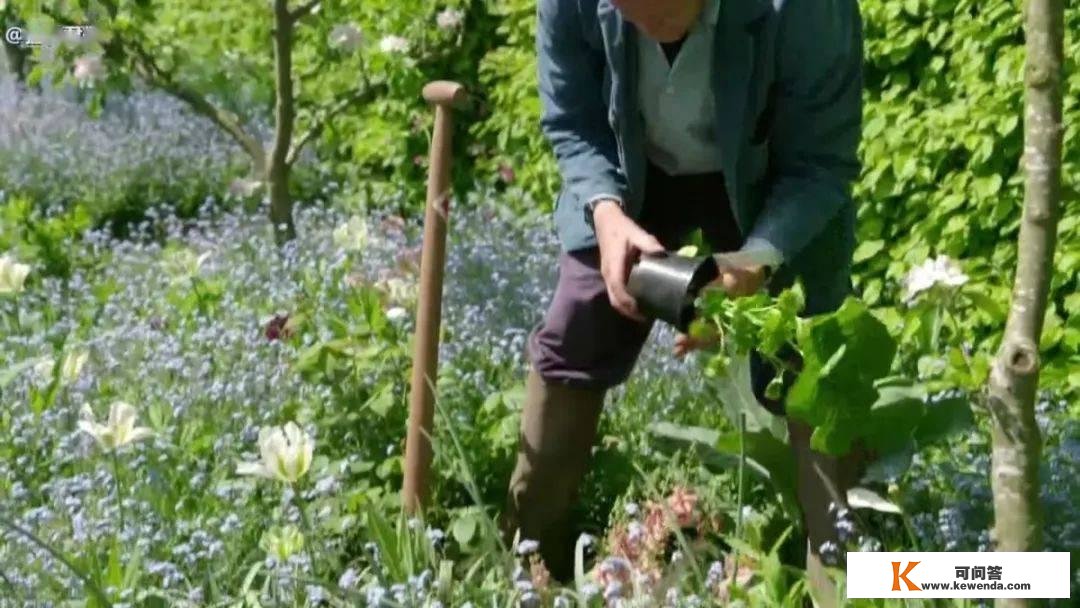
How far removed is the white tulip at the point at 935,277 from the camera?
7.86ft

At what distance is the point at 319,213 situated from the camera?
18.5ft

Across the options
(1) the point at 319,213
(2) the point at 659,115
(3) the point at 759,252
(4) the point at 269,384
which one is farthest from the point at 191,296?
(3) the point at 759,252

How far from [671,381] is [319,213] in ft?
7.31

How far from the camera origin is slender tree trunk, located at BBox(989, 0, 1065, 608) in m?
1.78

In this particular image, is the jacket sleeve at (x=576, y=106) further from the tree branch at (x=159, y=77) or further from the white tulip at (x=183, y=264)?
the tree branch at (x=159, y=77)

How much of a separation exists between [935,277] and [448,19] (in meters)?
3.34

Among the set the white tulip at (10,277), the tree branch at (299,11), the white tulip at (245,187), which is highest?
the tree branch at (299,11)

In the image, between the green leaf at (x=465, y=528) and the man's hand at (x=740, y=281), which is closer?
the man's hand at (x=740, y=281)

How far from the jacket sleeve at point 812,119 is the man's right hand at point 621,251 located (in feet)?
0.62

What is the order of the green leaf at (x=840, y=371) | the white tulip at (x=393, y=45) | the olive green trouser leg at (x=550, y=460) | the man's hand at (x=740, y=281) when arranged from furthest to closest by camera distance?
the white tulip at (x=393, y=45) → the olive green trouser leg at (x=550, y=460) → the man's hand at (x=740, y=281) → the green leaf at (x=840, y=371)

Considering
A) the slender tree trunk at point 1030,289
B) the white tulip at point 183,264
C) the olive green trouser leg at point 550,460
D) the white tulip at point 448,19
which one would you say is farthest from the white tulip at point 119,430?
the white tulip at point 448,19

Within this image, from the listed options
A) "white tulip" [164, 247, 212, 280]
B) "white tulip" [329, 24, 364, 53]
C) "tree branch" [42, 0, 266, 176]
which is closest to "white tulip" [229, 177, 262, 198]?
"tree branch" [42, 0, 266, 176]

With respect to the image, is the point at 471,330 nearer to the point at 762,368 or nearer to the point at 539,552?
the point at 539,552

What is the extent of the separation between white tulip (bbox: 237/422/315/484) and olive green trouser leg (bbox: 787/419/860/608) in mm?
826
